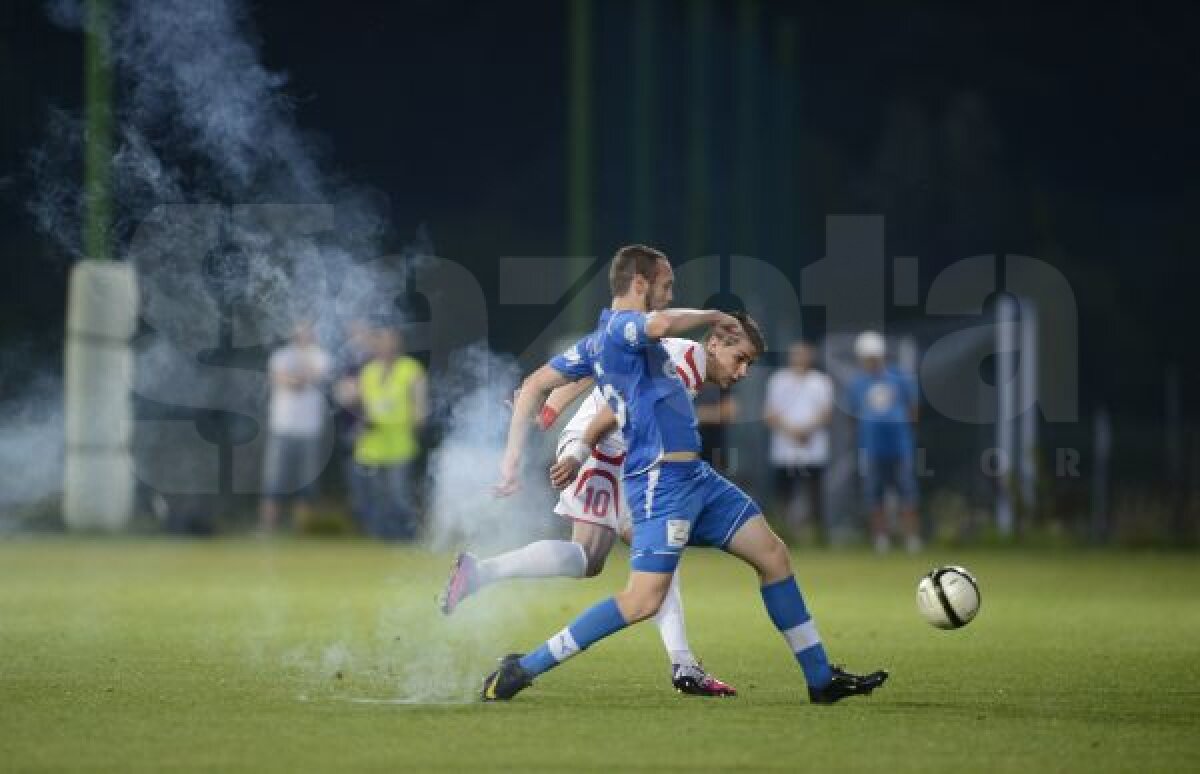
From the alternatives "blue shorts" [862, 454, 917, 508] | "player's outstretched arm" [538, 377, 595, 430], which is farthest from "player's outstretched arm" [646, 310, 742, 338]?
"blue shorts" [862, 454, 917, 508]

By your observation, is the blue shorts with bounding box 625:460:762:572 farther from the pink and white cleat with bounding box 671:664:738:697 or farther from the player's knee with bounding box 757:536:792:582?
the pink and white cleat with bounding box 671:664:738:697

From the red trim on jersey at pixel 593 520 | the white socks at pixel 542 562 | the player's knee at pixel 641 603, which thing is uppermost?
the red trim on jersey at pixel 593 520

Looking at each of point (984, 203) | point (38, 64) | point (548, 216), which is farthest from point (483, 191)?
point (38, 64)

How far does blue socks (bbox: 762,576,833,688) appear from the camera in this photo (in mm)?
10211

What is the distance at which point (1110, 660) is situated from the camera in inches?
492

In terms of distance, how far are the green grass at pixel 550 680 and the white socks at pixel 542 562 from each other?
0.55 m

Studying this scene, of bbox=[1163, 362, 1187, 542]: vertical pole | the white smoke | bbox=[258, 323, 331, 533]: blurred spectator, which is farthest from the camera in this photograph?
bbox=[1163, 362, 1187, 542]: vertical pole

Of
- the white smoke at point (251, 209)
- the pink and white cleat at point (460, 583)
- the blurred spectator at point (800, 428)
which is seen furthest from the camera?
the blurred spectator at point (800, 428)

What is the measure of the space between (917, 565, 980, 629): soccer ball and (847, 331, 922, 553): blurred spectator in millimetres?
12947

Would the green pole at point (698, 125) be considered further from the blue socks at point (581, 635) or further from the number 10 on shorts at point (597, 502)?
the blue socks at point (581, 635)

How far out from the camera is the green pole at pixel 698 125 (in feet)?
101

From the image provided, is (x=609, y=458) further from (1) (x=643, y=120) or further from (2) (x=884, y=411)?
(1) (x=643, y=120)

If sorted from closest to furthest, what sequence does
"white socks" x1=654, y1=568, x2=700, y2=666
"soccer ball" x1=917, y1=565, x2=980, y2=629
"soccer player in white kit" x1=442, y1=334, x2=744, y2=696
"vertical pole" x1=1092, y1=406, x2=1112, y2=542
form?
"soccer player in white kit" x1=442, y1=334, x2=744, y2=696 → "white socks" x1=654, y1=568, x2=700, y2=666 → "soccer ball" x1=917, y1=565, x2=980, y2=629 → "vertical pole" x1=1092, y1=406, x2=1112, y2=542

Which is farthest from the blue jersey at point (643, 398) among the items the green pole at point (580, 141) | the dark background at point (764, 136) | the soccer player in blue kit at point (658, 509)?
the green pole at point (580, 141)
